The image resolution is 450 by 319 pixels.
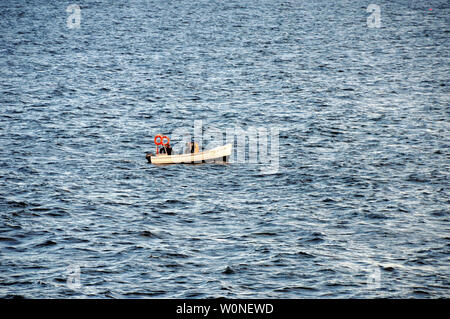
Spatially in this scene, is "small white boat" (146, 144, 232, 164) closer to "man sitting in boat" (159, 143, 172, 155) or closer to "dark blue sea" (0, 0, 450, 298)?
"dark blue sea" (0, 0, 450, 298)

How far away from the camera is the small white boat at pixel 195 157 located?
44656 mm

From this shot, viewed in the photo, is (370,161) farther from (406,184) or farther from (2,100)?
(2,100)

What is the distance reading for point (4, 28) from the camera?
4779 inches

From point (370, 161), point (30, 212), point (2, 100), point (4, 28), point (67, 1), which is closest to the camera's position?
point (30, 212)

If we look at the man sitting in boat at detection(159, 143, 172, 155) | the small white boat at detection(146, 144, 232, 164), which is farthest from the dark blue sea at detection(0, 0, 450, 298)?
the man sitting in boat at detection(159, 143, 172, 155)

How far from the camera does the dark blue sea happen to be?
27.9 meters

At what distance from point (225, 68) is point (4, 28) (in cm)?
5653

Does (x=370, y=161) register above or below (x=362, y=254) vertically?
above

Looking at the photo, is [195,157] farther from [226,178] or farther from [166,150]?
[226,178]

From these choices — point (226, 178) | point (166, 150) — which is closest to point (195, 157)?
point (166, 150)

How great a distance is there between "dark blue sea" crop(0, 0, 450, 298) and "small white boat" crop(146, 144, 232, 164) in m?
0.54

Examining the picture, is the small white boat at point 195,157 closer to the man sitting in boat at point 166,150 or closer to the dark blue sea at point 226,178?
the dark blue sea at point 226,178
